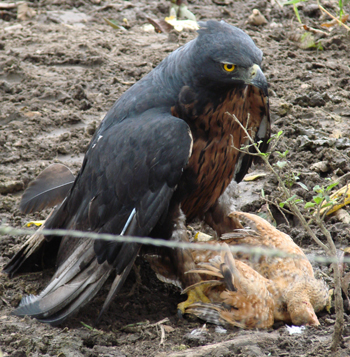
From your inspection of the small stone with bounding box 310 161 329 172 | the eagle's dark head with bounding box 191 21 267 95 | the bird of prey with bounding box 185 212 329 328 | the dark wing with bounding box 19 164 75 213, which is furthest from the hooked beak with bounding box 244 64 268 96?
the dark wing with bounding box 19 164 75 213

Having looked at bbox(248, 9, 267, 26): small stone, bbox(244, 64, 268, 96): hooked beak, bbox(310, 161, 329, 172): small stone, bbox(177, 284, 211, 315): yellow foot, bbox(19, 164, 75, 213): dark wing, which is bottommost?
bbox(177, 284, 211, 315): yellow foot

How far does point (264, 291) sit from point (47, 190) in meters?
1.89

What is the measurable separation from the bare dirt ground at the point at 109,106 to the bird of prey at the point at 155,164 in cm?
27

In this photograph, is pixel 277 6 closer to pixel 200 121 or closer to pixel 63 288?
pixel 200 121

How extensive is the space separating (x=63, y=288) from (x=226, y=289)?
1.11 meters

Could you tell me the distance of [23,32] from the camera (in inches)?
290

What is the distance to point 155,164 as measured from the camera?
344 cm

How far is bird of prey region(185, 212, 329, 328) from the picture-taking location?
335 centimetres

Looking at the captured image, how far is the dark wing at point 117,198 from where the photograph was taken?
343cm

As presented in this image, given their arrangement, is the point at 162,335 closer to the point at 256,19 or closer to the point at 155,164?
the point at 155,164

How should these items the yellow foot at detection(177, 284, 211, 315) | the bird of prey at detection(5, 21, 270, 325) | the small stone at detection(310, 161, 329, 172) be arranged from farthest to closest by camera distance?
1. the small stone at detection(310, 161, 329, 172)
2. the yellow foot at detection(177, 284, 211, 315)
3. the bird of prey at detection(5, 21, 270, 325)

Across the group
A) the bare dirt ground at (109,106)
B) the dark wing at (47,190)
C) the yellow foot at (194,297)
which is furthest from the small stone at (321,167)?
the dark wing at (47,190)

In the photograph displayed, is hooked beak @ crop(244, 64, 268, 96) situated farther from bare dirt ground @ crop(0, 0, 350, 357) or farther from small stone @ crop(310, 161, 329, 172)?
small stone @ crop(310, 161, 329, 172)

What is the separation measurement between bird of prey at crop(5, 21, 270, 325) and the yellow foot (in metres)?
0.09
